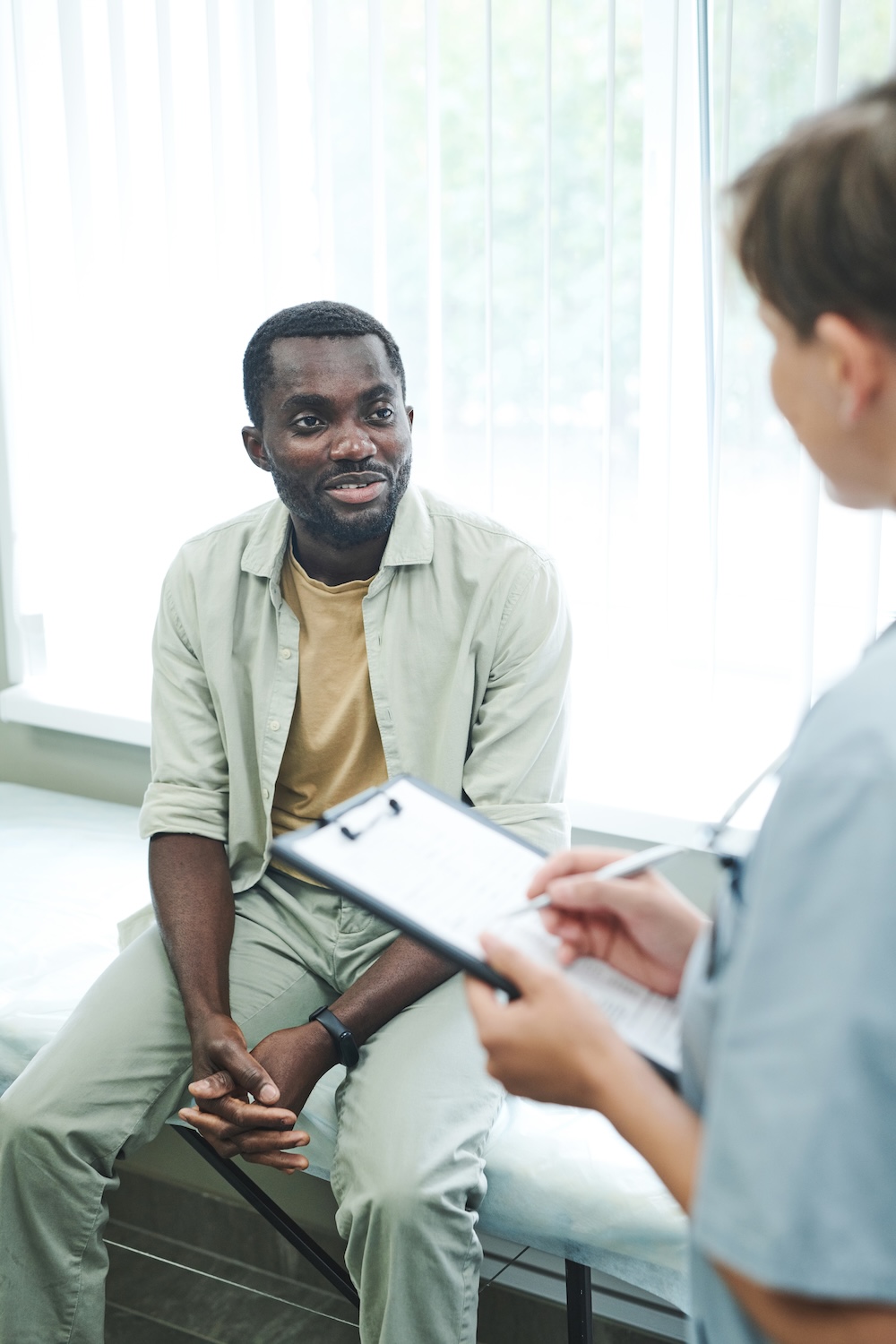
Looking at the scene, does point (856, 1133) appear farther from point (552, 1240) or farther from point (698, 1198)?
point (552, 1240)

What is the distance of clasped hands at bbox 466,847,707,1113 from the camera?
757mm

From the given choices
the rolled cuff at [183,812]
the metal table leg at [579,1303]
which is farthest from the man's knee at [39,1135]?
the metal table leg at [579,1303]

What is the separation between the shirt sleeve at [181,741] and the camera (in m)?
1.69

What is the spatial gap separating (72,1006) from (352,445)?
0.90 meters

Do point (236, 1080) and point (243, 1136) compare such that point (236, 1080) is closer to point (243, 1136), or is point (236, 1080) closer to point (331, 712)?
point (243, 1136)

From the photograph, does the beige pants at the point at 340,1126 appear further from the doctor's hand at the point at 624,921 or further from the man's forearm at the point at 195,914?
the doctor's hand at the point at 624,921

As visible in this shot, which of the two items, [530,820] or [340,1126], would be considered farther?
[530,820]

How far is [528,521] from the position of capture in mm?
2025

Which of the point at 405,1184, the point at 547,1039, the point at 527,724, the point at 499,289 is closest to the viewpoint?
the point at 547,1039

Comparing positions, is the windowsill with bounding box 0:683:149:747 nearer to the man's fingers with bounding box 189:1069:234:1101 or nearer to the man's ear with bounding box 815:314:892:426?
the man's fingers with bounding box 189:1069:234:1101

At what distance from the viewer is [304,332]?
1664 millimetres

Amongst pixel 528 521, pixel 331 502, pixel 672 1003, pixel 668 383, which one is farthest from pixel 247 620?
pixel 672 1003

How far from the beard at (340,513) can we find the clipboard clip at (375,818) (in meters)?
0.63

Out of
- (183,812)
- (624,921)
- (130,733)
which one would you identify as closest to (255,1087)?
(183,812)
